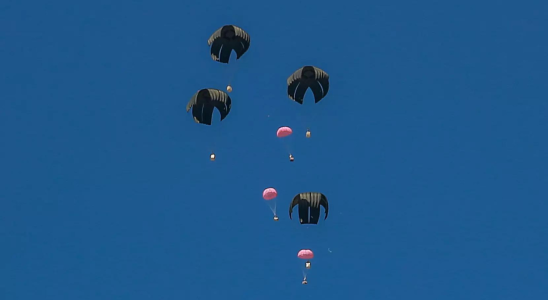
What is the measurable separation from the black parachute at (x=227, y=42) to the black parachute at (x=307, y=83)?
13.0ft

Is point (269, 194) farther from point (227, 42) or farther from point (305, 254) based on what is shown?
point (227, 42)

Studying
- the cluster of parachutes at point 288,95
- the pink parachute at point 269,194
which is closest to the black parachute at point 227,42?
the cluster of parachutes at point 288,95

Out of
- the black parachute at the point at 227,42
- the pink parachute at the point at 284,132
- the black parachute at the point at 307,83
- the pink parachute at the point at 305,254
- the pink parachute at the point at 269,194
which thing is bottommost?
the pink parachute at the point at 305,254

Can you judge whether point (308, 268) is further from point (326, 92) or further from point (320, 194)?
point (326, 92)

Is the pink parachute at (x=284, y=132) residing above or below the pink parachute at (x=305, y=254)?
above

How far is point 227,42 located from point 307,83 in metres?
6.05

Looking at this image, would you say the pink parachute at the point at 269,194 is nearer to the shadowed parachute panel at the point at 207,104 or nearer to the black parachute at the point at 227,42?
the shadowed parachute panel at the point at 207,104

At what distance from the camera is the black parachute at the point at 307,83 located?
9612cm

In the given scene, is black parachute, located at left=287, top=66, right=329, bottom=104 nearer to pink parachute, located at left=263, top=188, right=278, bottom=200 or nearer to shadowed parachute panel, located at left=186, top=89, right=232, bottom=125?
shadowed parachute panel, located at left=186, top=89, right=232, bottom=125

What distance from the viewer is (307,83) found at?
9675cm

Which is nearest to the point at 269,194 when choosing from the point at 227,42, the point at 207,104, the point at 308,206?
the point at 308,206

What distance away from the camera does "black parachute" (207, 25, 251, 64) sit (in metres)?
96.6

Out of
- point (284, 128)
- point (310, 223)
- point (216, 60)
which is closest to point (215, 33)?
point (216, 60)

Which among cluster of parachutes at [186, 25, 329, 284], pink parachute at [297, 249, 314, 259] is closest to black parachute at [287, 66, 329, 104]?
cluster of parachutes at [186, 25, 329, 284]
